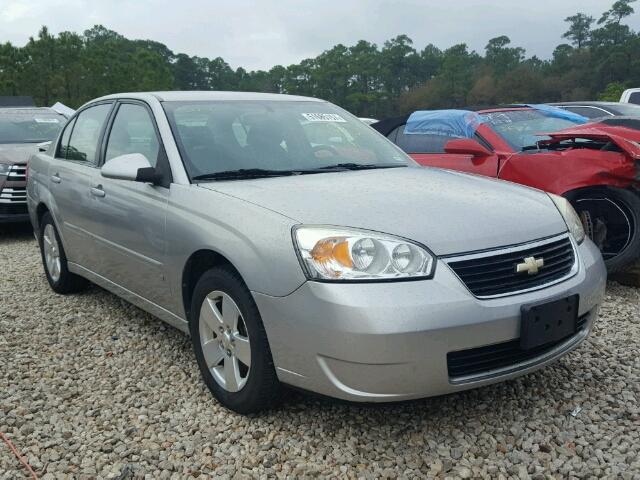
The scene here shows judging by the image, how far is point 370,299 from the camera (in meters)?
2.22

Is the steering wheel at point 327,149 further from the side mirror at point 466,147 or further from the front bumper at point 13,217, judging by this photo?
the front bumper at point 13,217

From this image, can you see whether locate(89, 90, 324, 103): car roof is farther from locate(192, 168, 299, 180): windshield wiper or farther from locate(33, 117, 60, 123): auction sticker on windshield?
locate(33, 117, 60, 123): auction sticker on windshield

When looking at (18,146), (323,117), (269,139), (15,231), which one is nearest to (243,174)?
(269,139)

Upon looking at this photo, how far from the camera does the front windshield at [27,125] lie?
28.0ft

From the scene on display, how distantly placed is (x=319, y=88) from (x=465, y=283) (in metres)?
91.4

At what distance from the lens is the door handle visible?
3.78m

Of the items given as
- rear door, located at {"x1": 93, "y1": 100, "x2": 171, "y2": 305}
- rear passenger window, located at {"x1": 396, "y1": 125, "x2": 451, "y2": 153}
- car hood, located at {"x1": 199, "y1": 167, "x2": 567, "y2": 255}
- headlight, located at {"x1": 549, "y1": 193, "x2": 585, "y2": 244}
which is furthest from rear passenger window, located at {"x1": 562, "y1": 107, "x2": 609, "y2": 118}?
rear door, located at {"x1": 93, "y1": 100, "x2": 171, "y2": 305}

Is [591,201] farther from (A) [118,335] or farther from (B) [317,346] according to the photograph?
(A) [118,335]

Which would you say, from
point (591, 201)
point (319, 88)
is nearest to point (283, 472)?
point (591, 201)

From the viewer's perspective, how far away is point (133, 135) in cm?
373

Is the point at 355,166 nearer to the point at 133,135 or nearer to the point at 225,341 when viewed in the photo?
the point at 225,341

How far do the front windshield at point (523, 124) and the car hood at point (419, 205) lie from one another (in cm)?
252

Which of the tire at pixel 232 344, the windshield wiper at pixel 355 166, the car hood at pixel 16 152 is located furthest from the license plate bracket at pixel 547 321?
the car hood at pixel 16 152

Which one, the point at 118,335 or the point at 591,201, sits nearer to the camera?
the point at 118,335
